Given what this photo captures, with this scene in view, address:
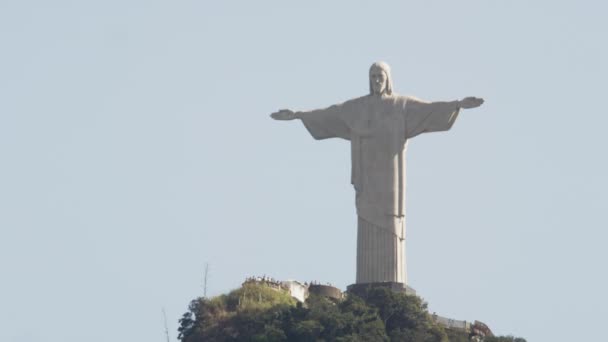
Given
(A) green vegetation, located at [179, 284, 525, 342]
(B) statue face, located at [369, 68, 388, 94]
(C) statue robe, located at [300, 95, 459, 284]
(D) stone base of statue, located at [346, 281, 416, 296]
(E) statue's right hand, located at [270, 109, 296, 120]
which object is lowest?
(A) green vegetation, located at [179, 284, 525, 342]

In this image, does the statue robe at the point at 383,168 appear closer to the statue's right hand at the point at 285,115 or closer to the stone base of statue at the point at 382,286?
the stone base of statue at the point at 382,286

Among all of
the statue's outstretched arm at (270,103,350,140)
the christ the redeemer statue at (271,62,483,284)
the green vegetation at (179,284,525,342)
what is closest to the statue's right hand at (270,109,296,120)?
the statue's outstretched arm at (270,103,350,140)

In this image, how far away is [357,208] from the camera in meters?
55.2

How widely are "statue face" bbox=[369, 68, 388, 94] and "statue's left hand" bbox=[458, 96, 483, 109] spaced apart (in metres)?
1.98

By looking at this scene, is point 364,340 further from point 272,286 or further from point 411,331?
point 272,286

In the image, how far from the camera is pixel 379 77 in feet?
182

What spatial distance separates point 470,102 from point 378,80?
239 centimetres

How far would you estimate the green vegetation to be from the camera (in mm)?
51125

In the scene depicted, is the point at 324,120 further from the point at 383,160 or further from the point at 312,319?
the point at 312,319

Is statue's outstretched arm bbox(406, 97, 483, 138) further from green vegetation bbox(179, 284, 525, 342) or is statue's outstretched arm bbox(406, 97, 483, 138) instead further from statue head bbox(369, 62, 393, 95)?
green vegetation bbox(179, 284, 525, 342)

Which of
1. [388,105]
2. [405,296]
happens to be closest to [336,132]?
[388,105]

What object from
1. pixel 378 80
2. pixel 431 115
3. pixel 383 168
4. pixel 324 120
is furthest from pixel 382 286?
pixel 378 80

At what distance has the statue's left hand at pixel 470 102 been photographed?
54.2 metres

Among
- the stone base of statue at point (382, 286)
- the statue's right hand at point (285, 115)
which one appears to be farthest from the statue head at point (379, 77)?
the stone base of statue at point (382, 286)
